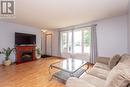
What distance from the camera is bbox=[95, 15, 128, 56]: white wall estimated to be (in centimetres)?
375

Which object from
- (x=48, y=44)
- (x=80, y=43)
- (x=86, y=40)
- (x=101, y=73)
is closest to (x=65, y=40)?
(x=80, y=43)

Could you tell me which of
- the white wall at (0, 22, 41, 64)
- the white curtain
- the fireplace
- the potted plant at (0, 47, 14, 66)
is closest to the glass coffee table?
the white curtain

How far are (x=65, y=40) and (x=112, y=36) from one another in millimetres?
3029

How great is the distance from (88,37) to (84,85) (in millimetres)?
3912

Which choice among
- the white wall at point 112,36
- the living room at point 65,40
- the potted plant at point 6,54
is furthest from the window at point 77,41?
the potted plant at point 6,54

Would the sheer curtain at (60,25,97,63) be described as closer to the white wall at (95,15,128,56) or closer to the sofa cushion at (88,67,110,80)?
the white wall at (95,15,128,56)

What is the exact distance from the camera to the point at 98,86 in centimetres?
165

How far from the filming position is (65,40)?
6.38 metres

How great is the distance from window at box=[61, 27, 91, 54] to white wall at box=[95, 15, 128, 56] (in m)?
0.65

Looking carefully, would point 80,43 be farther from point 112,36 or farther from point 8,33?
point 8,33

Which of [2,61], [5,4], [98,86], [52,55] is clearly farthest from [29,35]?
[98,86]

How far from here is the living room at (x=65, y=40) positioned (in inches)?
102

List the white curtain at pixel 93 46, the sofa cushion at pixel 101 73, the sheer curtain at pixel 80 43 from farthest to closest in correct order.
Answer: the sheer curtain at pixel 80 43
the white curtain at pixel 93 46
the sofa cushion at pixel 101 73

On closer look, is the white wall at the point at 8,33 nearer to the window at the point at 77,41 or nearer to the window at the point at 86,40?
the window at the point at 77,41
